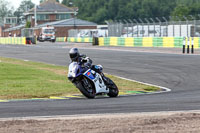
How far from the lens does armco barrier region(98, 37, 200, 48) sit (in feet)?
140

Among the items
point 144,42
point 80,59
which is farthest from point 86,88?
point 144,42

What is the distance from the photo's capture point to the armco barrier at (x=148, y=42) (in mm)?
42594

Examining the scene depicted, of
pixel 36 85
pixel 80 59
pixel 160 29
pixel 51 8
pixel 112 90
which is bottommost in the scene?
pixel 36 85

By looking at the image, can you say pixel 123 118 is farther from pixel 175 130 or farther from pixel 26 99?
pixel 26 99

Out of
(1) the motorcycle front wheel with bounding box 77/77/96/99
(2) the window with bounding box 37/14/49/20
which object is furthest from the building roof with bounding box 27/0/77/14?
(1) the motorcycle front wheel with bounding box 77/77/96/99

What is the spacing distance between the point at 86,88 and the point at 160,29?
125 feet

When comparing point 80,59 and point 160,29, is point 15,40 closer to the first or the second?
point 160,29

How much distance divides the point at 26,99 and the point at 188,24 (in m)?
34.7

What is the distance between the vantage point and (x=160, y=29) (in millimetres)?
50438

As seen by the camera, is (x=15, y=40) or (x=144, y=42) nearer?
(x=144, y=42)

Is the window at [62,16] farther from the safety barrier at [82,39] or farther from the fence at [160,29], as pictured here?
the fence at [160,29]

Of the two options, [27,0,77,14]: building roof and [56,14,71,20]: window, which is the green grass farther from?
[56,14,71,20]: window

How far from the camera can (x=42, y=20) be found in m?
139

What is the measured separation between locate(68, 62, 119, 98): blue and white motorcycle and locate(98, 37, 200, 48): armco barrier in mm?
26725
